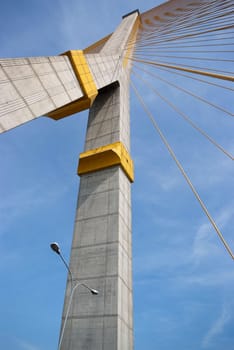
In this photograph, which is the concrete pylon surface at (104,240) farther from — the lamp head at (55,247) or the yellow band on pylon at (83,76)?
the yellow band on pylon at (83,76)

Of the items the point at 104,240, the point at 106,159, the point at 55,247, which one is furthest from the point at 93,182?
the point at 55,247

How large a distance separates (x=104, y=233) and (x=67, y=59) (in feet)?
24.1

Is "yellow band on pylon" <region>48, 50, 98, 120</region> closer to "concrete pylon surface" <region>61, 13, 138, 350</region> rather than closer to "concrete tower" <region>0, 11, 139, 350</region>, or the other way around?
"concrete tower" <region>0, 11, 139, 350</region>

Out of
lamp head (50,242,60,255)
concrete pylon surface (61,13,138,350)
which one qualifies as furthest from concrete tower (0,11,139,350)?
lamp head (50,242,60,255)

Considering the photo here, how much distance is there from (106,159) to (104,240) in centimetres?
425

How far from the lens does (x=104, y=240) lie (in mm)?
12133

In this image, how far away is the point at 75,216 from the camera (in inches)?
540

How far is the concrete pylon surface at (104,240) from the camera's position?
10359 mm

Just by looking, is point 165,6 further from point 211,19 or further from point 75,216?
point 75,216

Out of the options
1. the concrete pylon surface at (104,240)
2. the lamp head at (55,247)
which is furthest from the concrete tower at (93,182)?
the lamp head at (55,247)

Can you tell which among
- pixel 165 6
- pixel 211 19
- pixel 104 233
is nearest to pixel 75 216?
pixel 104 233

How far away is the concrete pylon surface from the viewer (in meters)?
10.4

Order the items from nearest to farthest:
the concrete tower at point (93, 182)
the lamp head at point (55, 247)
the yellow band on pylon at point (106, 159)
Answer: the concrete tower at point (93, 182), the lamp head at point (55, 247), the yellow band on pylon at point (106, 159)

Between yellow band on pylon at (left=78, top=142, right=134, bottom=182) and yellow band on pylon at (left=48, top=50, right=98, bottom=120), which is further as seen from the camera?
yellow band on pylon at (left=78, top=142, right=134, bottom=182)
